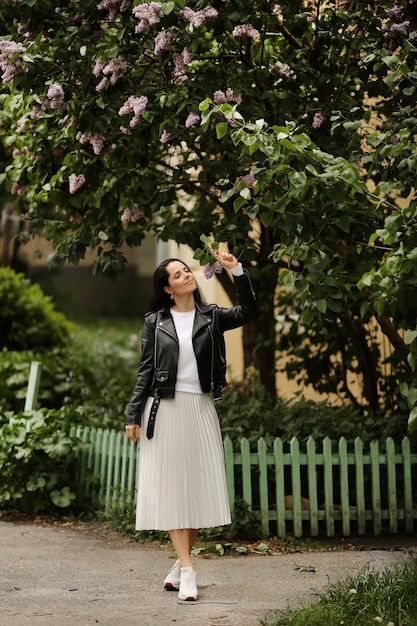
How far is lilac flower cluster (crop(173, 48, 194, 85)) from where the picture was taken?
639 centimetres

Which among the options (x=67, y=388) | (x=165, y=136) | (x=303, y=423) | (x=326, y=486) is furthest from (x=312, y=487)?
(x=67, y=388)

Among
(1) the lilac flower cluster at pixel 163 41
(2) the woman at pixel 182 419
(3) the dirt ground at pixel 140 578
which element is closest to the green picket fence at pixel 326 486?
(3) the dirt ground at pixel 140 578

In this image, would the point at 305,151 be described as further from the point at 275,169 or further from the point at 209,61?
the point at 209,61

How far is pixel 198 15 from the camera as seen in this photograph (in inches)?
239

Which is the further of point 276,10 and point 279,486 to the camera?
point 279,486

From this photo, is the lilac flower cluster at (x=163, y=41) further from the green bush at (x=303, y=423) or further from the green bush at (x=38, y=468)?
the green bush at (x=38, y=468)

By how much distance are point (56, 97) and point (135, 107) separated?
0.56 m

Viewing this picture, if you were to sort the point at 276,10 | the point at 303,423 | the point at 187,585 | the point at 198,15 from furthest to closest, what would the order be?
1. the point at 303,423
2. the point at 276,10
3. the point at 198,15
4. the point at 187,585

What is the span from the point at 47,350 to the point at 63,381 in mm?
1016

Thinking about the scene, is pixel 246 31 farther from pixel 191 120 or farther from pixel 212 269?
pixel 212 269

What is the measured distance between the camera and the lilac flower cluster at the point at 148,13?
5953 millimetres

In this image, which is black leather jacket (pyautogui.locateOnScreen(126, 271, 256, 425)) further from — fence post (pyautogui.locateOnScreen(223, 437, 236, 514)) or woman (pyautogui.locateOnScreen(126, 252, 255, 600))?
fence post (pyautogui.locateOnScreen(223, 437, 236, 514))

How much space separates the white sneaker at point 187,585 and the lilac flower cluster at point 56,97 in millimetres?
3036

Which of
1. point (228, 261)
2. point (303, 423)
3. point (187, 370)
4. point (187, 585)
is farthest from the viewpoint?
point (303, 423)
